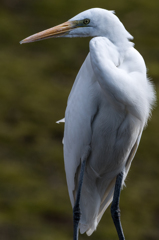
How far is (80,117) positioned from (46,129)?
3679 mm

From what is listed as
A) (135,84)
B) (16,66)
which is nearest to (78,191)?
(135,84)

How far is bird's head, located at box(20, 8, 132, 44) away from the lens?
2.29 m

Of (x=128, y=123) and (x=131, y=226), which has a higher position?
(x=128, y=123)

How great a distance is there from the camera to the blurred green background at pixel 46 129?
521 centimetres

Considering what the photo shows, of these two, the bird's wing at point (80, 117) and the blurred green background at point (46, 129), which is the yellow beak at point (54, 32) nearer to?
the bird's wing at point (80, 117)

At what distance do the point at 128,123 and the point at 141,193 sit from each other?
3167 mm

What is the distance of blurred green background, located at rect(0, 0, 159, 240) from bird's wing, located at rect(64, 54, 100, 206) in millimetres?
2609

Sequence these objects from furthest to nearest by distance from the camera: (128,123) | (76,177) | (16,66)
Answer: (16,66)
(76,177)
(128,123)

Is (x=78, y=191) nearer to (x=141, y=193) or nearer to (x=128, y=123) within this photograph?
(x=128, y=123)

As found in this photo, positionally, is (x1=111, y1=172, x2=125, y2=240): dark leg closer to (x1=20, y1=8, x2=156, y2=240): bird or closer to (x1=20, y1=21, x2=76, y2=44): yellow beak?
(x1=20, y1=8, x2=156, y2=240): bird

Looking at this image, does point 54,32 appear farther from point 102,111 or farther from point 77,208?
point 77,208

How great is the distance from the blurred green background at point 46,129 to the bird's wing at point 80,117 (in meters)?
2.61

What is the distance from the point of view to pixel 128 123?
243cm

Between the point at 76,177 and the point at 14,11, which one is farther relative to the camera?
the point at 14,11
